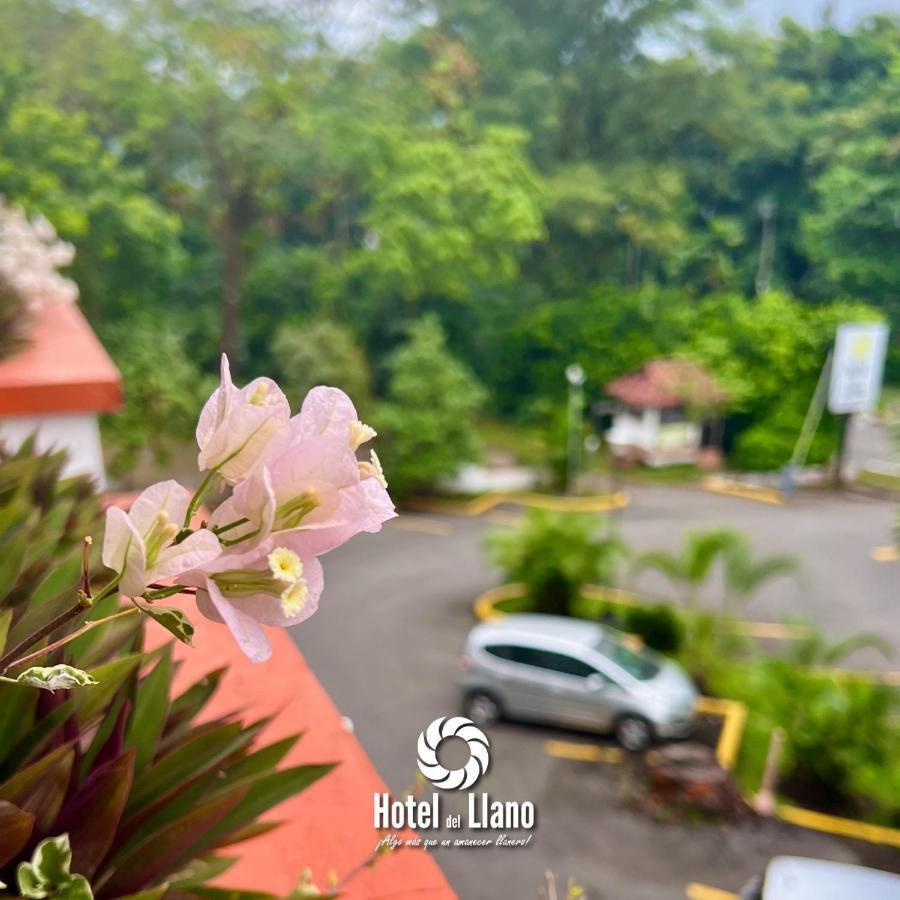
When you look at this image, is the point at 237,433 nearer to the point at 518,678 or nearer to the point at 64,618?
the point at 64,618

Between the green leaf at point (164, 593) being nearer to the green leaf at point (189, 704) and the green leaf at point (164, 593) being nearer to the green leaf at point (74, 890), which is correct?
the green leaf at point (74, 890)

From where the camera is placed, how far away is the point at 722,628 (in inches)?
169

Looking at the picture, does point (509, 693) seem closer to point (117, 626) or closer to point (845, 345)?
point (117, 626)

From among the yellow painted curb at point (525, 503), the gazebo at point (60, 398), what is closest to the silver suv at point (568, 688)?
the gazebo at point (60, 398)

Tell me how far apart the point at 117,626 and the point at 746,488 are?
8235 millimetres

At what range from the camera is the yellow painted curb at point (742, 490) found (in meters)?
7.90

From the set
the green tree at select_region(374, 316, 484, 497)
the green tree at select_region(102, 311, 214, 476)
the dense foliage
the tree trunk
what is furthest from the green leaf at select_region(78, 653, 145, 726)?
the tree trunk

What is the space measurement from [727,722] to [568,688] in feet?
2.56

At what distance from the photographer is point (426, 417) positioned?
7.76m

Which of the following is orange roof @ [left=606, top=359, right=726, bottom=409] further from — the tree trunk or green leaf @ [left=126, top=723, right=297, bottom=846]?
green leaf @ [left=126, top=723, right=297, bottom=846]

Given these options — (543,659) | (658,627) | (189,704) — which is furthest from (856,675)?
(189,704)

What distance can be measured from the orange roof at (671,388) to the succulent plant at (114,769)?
27.7 ft

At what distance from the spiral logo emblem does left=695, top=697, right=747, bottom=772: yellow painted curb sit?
9.59ft

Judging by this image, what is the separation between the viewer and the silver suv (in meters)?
3.59
